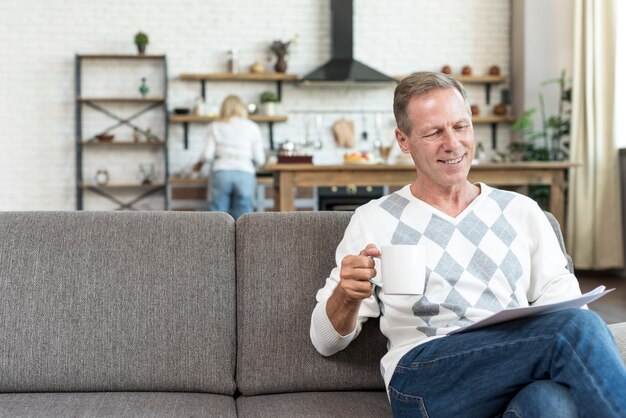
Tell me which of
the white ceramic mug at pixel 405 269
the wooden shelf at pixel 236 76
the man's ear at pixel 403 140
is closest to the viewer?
the white ceramic mug at pixel 405 269

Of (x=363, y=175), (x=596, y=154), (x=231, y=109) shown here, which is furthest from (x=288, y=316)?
(x=596, y=154)

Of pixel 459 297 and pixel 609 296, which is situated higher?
pixel 459 297

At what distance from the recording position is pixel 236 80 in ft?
25.0

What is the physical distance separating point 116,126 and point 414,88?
6.01 m

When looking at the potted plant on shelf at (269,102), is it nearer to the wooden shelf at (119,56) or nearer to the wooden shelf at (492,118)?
the wooden shelf at (119,56)

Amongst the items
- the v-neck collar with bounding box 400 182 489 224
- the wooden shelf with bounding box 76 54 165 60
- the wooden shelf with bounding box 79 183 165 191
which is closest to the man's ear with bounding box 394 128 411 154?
the v-neck collar with bounding box 400 182 489 224

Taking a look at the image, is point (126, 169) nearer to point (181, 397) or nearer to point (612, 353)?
point (181, 397)

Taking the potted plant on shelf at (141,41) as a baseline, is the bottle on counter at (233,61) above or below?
below

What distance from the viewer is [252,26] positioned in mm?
7613

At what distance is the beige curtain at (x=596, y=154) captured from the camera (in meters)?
6.12

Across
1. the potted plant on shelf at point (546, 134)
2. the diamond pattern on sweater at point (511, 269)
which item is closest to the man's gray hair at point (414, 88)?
the diamond pattern on sweater at point (511, 269)

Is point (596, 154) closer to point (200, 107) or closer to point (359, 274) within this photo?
point (200, 107)

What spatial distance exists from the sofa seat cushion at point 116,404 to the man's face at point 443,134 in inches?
28.5

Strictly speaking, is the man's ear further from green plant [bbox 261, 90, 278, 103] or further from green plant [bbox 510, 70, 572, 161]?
green plant [bbox 261, 90, 278, 103]
